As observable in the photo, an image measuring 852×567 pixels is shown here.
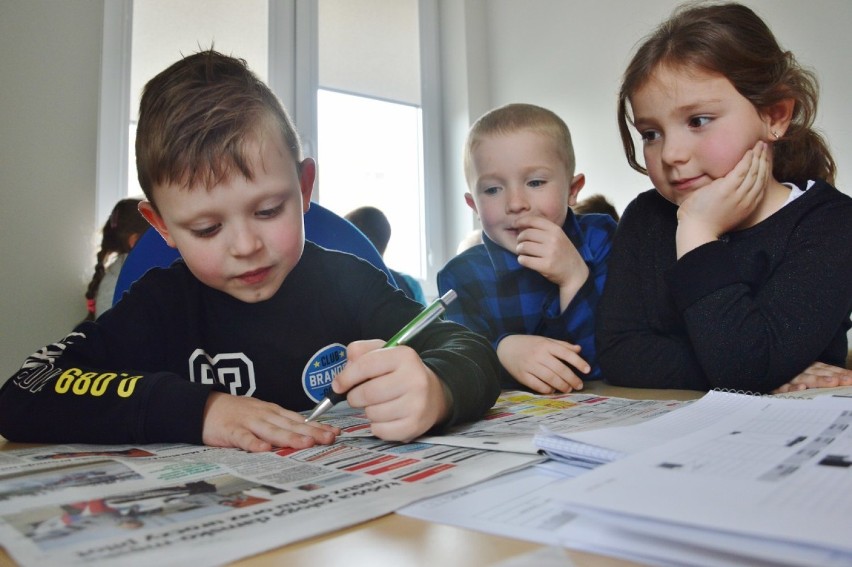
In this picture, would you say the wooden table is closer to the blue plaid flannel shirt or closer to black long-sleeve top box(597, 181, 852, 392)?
black long-sleeve top box(597, 181, 852, 392)

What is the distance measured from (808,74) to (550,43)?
8.43ft

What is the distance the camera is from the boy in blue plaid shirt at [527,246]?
1.12 meters

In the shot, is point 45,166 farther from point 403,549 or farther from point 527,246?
point 403,549

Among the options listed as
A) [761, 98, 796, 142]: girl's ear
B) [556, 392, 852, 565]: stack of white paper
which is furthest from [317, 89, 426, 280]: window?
[556, 392, 852, 565]: stack of white paper

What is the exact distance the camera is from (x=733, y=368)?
0.85m

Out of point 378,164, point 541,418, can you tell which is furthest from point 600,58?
point 541,418

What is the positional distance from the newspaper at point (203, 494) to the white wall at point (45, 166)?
86.4 inches

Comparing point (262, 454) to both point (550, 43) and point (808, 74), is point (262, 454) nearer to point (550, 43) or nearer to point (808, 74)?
point (808, 74)

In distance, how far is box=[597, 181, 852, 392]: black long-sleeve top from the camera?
2.78 ft

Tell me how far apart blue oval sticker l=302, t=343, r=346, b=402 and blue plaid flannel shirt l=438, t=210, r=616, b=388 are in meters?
0.31

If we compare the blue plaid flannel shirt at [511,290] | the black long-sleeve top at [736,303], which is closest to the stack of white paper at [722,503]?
the black long-sleeve top at [736,303]

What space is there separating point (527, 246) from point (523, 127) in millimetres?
283

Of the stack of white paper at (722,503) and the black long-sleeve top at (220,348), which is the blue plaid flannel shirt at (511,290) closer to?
the black long-sleeve top at (220,348)

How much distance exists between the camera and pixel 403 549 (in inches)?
12.1
